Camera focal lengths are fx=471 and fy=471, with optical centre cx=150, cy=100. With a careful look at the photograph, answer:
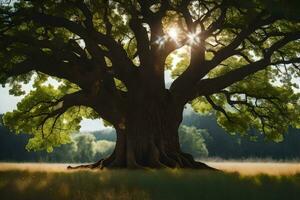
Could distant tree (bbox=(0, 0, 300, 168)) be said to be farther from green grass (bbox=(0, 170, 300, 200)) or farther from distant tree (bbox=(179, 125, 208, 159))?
distant tree (bbox=(179, 125, 208, 159))

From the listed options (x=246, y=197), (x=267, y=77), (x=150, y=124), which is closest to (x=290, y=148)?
(x=267, y=77)

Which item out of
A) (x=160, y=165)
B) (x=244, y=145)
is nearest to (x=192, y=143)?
(x=244, y=145)

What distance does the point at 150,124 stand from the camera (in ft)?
81.6

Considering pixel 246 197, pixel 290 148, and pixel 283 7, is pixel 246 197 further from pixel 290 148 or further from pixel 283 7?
pixel 290 148

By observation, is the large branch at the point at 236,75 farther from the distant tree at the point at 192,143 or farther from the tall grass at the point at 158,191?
the distant tree at the point at 192,143

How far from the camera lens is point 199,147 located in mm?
113562

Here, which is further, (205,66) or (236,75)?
(205,66)

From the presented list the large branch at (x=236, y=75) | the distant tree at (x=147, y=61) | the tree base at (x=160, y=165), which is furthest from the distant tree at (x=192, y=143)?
the large branch at (x=236, y=75)

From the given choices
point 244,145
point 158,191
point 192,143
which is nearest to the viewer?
point 158,191

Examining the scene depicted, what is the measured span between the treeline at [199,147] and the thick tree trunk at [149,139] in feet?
217

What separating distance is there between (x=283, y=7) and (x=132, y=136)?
14.1 m

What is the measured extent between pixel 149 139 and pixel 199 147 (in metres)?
90.3

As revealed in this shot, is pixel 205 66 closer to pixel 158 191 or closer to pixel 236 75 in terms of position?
pixel 236 75

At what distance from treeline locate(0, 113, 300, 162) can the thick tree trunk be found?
66.1 metres
